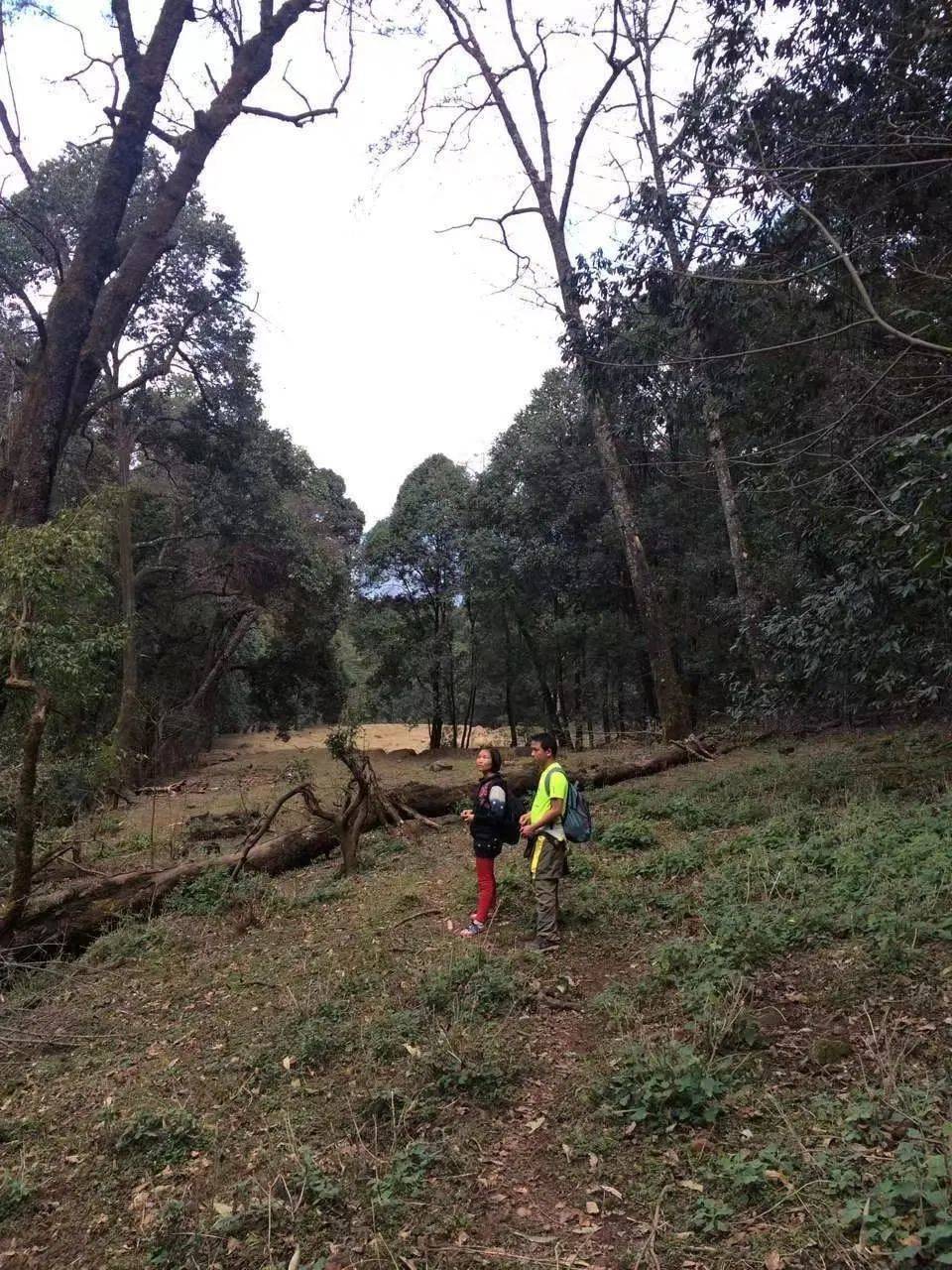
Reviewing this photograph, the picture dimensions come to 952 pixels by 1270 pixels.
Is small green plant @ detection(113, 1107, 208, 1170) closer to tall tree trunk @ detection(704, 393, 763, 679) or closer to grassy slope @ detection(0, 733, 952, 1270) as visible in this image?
grassy slope @ detection(0, 733, 952, 1270)

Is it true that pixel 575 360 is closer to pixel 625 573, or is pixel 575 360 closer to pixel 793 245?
pixel 793 245

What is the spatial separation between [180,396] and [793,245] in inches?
774

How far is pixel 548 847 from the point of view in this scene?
17.4 ft

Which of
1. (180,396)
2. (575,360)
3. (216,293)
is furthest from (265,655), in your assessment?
(575,360)

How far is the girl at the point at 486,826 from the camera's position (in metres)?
5.72

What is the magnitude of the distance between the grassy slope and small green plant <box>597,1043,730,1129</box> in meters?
0.01

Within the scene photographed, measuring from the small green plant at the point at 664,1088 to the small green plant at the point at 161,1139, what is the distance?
78.1 inches

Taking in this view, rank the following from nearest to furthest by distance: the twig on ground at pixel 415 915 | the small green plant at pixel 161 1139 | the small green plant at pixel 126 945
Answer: the small green plant at pixel 161 1139 → the twig on ground at pixel 415 915 → the small green plant at pixel 126 945

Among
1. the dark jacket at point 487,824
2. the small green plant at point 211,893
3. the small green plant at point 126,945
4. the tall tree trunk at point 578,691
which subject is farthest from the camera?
the tall tree trunk at point 578,691

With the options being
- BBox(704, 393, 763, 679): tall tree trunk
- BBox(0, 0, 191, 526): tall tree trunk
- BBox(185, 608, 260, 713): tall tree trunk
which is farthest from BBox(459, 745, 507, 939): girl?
BBox(185, 608, 260, 713): tall tree trunk

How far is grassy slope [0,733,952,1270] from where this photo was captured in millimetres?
2799

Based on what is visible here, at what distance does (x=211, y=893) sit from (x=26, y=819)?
2.07 m

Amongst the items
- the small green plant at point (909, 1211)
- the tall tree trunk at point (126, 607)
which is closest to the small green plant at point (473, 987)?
the small green plant at point (909, 1211)

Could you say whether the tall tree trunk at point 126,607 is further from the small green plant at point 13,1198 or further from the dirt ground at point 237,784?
the small green plant at point 13,1198
